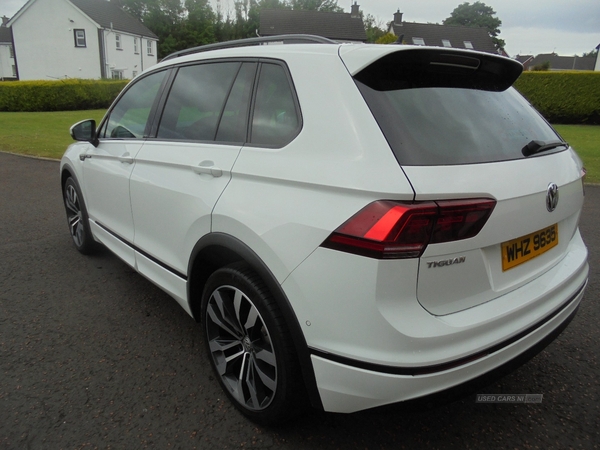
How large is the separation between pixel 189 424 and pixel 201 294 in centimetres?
69

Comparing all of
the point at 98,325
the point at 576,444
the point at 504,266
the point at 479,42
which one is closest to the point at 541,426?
the point at 576,444

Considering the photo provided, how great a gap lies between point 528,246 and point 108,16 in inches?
1943

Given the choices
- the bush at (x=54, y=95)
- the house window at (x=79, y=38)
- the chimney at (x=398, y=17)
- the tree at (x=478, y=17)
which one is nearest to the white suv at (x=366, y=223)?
the bush at (x=54, y=95)

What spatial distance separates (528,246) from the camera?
2.03 meters

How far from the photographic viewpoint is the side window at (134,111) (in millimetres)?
3283

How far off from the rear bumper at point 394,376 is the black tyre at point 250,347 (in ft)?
0.65

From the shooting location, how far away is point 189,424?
2.30 metres

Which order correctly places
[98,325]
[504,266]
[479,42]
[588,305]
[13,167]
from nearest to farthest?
[504,266]
[98,325]
[588,305]
[13,167]
[479,42]

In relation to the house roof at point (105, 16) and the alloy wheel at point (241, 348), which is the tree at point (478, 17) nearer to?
the house roof at point (105, 16)

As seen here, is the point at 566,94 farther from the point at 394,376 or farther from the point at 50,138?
the point at 394,376

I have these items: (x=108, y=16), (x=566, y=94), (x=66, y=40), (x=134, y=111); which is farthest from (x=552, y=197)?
(x=108, y=16)

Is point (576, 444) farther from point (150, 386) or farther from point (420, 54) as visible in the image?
point (150, 386)

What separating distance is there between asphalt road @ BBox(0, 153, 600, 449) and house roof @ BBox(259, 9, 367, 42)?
50.1 m

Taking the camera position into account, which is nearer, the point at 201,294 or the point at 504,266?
the point at 504,266
